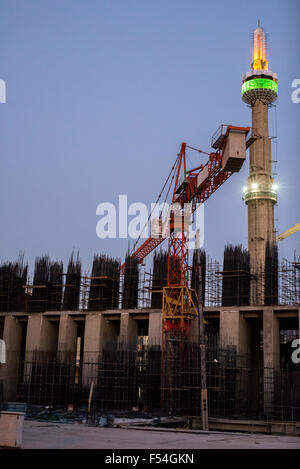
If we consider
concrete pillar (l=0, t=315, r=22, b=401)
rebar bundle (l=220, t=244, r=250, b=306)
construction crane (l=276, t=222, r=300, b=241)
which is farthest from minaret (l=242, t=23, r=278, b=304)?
concrete pillar (l=0, t=315, r=22, b=401)

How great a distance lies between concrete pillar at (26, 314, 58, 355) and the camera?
160 ft

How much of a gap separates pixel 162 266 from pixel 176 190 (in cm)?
659

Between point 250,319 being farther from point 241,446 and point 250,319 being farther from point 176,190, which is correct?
point 241,446

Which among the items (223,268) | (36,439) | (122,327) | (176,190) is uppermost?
(176,190)

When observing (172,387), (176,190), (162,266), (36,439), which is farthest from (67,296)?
(36,439)

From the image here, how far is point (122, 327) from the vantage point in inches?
1785

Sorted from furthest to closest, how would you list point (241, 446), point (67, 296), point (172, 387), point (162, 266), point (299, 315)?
point (67, 296), point (162, 266), point (299, 315), point (172, 387), point (241, 446)

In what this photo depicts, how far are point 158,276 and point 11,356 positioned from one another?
16.3 metres

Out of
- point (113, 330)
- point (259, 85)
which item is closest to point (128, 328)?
point (113, 330)

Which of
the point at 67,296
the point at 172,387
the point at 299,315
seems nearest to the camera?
the point at 172,387

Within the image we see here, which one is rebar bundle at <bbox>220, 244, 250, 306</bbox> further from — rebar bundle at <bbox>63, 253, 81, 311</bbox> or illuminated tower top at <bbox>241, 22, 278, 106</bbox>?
illuminated tower top at <bbox>241, 22, 278, 106</bbox>

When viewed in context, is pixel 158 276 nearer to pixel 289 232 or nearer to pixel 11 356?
pixel 11 356

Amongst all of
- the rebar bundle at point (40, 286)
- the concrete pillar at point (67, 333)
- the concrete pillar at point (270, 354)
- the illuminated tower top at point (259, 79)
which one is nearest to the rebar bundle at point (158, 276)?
the concrete pillar at point (67, 333)

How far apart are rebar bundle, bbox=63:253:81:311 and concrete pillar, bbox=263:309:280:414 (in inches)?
680
